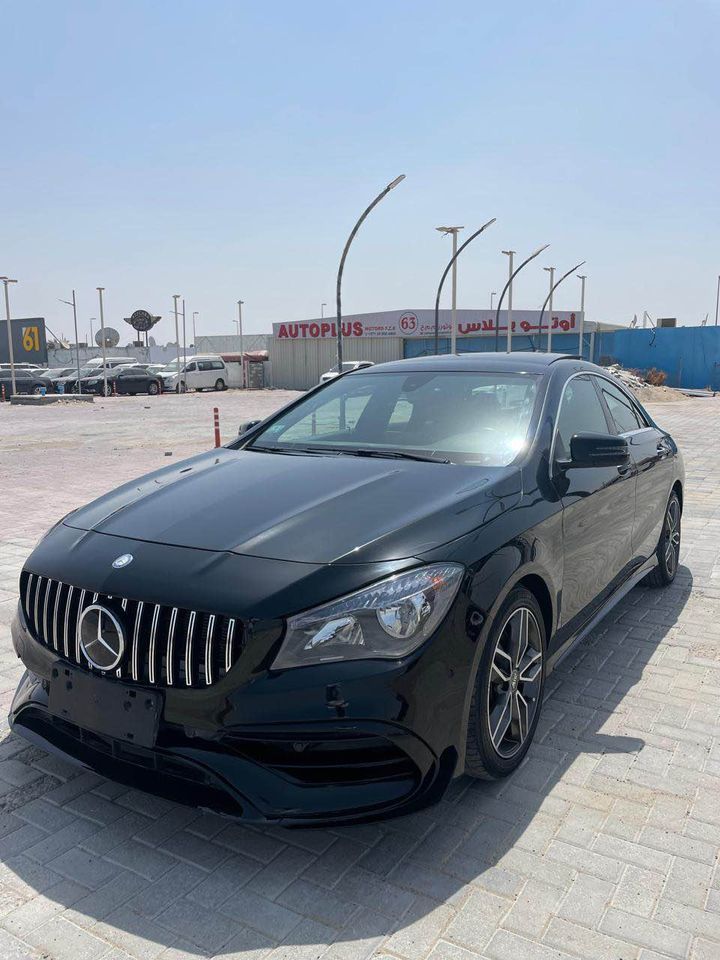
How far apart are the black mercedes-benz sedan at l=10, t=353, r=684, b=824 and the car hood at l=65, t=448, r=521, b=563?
11mm

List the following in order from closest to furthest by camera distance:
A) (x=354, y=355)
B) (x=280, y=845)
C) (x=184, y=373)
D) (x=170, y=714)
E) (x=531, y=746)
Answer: (x=170, y=714)
(x=280, y=845)
(x=531, y=746)
(x=184, y=373)
(x=354, y=355)

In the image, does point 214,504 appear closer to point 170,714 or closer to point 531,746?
point 170,714

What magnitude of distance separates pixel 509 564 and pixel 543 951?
1.22 metres

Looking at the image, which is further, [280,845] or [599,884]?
[280,845]

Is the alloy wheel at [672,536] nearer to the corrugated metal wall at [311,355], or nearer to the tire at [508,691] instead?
Answer: the tire at [508,691]

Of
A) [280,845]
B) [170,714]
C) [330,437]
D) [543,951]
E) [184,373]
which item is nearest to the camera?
[543,951]

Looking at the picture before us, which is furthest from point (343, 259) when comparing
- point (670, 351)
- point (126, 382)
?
point (670, 351)

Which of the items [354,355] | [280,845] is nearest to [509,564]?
[280,845]

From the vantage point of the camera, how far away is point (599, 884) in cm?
254

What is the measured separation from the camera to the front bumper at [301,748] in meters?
2.36

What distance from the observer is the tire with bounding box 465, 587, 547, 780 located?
279 centimetres

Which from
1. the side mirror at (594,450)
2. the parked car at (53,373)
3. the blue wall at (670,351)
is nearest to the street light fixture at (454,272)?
the blue wall at (670,351)

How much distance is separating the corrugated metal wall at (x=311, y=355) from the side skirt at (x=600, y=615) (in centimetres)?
4697

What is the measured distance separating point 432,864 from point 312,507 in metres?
1.27
